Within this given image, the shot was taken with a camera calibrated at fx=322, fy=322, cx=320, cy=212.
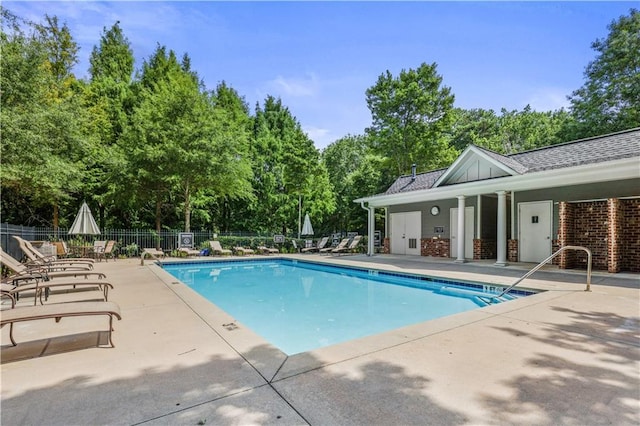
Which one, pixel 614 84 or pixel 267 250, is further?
pixel 614 84

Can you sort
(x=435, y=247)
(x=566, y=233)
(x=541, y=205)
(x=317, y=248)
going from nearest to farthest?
(x=566, y=233), (x=541, y=205), (x=435, y=247), (x=317, y=248)

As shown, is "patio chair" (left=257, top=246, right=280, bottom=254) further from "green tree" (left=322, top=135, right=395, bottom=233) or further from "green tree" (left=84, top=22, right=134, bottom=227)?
"green tree" (left=322, top=135, right=395, bottom=233)

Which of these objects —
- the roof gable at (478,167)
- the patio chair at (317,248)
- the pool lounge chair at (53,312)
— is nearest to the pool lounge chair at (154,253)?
the patio chair at (317,248)

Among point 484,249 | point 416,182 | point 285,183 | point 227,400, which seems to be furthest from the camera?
point 285,183

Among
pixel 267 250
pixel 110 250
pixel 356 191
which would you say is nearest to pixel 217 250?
pixel 267 250

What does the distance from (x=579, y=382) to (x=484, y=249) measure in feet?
34.7

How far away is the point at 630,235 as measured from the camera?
866cm

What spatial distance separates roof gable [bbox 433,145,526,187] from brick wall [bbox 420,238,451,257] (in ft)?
8.43

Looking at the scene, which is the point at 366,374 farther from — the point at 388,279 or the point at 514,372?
the point at 388,279

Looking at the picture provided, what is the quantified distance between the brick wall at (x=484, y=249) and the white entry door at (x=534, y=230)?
1.28m

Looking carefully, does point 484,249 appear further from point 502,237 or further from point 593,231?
point 593,231

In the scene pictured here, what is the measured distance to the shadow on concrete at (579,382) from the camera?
2.09 metres

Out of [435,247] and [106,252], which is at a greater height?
[435,247]

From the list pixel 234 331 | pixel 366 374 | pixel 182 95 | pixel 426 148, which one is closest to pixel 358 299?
pixel 234 331
